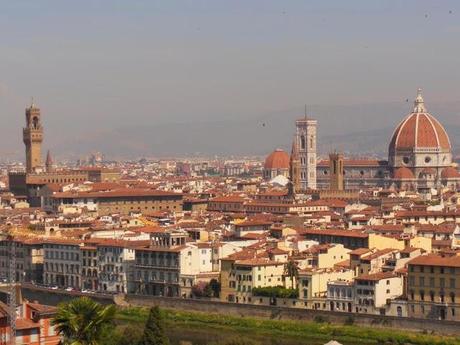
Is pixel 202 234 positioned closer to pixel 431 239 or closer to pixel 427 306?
pixel 431 239

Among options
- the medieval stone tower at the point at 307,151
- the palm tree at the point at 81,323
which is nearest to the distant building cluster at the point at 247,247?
the palm tree at the point at 81,323

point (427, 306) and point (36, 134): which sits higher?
point (36, 134)

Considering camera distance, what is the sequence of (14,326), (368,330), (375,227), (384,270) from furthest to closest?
(375,227) < (384,270) < (368,330) < (14,326)

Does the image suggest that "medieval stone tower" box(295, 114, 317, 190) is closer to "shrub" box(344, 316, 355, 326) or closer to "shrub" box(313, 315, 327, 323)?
"shrub" box(313, 315, 327, 323)

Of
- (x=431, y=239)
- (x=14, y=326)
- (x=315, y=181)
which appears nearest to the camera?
Answer: (x=14, y=326)

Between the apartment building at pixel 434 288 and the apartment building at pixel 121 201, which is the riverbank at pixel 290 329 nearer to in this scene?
the apartment building at pixel 434 288

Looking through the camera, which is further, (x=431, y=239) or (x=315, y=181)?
(x=315, y=181)

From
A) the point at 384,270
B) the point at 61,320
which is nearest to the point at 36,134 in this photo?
the point at 384,270
